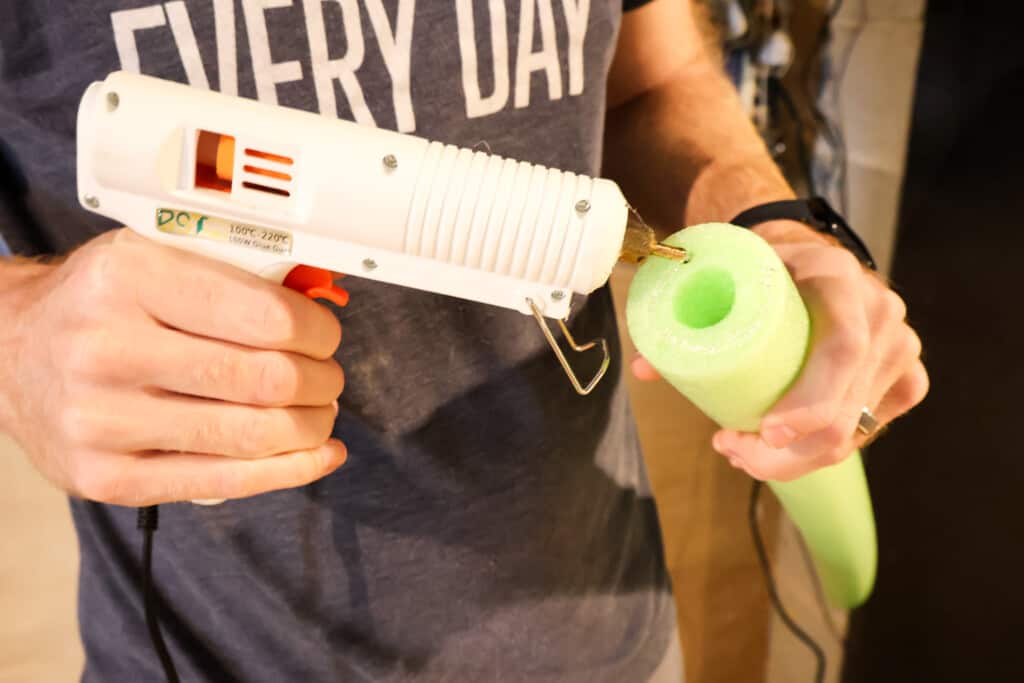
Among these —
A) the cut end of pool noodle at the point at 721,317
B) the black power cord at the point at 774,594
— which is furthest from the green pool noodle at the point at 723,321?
the black power cord at the point at 774,594

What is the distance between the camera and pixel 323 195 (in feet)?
1.07

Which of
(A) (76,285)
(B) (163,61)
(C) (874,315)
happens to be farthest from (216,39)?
(C) (874,315)

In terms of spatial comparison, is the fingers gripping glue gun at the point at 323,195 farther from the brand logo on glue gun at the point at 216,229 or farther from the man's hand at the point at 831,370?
the man's hand at the point at 831,370

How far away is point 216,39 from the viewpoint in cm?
39

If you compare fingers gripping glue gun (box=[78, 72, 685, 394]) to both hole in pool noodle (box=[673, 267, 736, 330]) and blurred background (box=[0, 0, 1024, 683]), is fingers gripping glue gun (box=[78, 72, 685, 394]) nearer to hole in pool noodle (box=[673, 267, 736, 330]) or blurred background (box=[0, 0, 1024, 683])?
hole in pool noodle (box=[673, 267, 736, 330])

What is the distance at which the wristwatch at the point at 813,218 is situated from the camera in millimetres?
468

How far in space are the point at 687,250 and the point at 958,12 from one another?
71 centimetres

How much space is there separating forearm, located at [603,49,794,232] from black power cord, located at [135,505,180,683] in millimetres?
422

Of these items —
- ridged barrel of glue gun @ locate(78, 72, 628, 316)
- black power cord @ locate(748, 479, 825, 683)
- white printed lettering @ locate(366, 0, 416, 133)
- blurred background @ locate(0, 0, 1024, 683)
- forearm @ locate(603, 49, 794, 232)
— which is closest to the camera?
ridged barrel of glue gun @ locate(78, 72, 628, 316)

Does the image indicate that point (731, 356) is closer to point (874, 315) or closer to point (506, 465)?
point (874, 315)

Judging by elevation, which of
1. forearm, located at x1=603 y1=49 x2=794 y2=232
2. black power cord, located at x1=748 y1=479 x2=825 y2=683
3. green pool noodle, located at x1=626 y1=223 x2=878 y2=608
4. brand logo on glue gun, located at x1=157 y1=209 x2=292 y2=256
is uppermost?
brand logo on glue gun, located at x1=157 y1=209 x2=292 y2=256

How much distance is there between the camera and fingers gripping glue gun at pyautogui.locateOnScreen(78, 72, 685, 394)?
314 mm

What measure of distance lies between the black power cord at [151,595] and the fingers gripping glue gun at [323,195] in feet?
0.59

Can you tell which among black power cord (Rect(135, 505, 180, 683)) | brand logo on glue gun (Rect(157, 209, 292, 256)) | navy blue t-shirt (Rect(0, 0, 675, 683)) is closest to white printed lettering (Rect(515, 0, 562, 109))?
navy blue t-shirt (Rect(0, 0, 675, 683))
